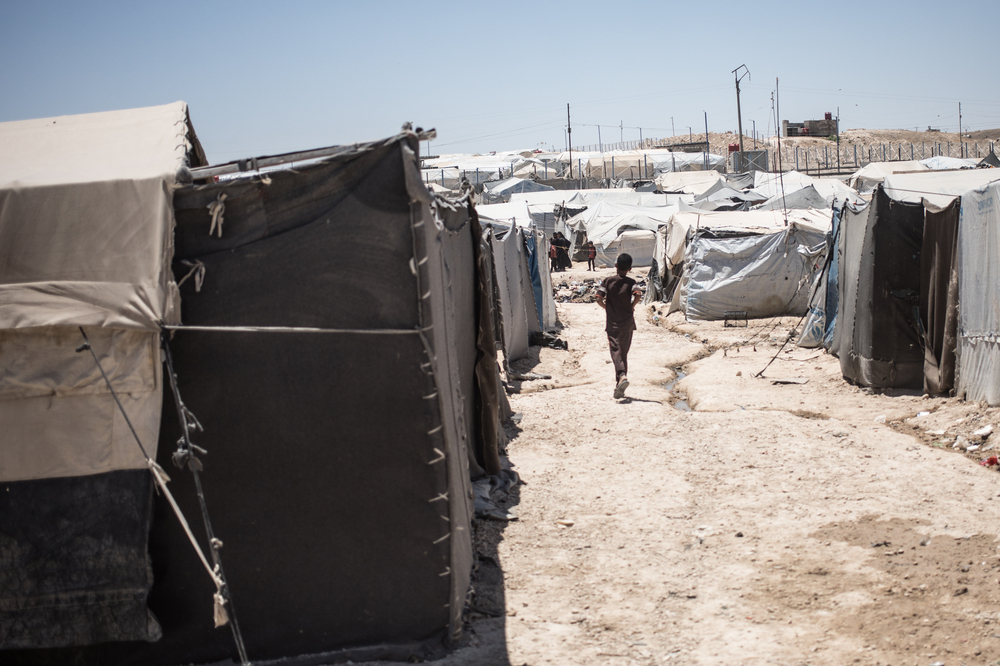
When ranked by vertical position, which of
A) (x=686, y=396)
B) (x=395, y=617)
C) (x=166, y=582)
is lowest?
(x=686, y=396)

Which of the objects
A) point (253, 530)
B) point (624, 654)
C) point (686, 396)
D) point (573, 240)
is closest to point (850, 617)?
point (624, 654)

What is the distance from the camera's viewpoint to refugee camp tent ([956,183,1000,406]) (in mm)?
6320

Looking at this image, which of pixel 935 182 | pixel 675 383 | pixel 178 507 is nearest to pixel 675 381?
pixel 675 383

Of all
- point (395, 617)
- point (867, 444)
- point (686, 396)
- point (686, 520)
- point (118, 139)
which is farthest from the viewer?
point (686, 396)

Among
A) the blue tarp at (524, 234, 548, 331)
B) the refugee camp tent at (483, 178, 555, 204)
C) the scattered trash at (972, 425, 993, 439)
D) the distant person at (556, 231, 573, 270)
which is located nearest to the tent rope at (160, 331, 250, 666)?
the scattered trash at (972, 425, 993, 439)

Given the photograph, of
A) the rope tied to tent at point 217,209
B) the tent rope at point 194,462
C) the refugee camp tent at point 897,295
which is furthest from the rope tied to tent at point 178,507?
the refugee camp tent at point 897,295

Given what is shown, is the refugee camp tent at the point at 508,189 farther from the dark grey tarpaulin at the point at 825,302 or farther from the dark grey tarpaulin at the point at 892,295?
the dark grey tarpaulin at the point at 892,295

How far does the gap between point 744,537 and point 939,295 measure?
426 centimetres

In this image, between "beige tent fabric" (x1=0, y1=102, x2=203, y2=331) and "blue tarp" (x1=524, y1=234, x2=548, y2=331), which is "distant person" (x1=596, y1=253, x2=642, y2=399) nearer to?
"blue tarp" (x1=524, y1=234, x2=548, y2=331)

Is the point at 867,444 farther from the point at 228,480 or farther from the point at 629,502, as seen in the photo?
the point at 228,480

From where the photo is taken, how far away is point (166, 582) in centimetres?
313

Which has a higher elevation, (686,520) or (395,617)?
(395,617)

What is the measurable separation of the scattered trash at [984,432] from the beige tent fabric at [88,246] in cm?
604

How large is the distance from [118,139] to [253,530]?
1.91m
